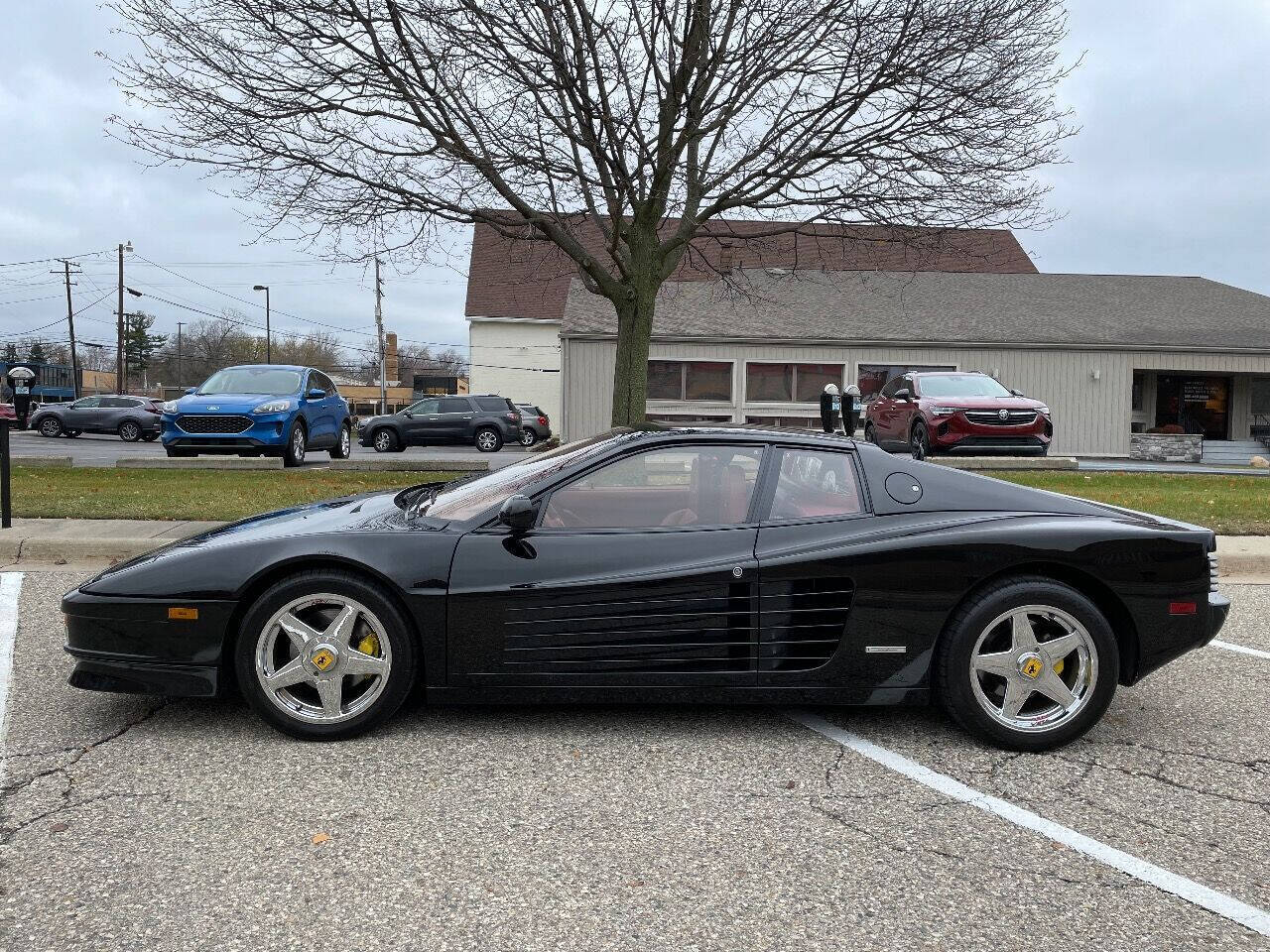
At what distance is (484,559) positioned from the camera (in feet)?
12.3

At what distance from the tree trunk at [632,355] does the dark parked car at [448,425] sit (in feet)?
32.4

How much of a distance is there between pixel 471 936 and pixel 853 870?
43.1 inches

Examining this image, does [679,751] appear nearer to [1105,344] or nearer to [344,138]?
[344,138]

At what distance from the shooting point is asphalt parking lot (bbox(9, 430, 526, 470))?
1561 cm

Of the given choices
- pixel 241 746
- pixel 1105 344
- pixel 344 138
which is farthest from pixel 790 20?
pixel 1105 344

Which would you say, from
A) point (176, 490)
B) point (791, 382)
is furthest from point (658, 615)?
point (791, 382)

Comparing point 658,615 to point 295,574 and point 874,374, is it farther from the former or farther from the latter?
point 874,374

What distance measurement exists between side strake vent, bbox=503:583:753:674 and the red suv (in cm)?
1270

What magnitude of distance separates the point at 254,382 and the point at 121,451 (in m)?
10.2

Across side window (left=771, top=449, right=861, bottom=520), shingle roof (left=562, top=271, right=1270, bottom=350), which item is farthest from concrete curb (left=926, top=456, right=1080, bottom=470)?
side window (left=771, top=449, right=861, bottom=520)

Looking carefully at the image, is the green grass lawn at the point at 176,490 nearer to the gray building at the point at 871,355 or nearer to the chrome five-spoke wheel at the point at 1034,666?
the chrome five-spoke wheel at the point at 1034,666

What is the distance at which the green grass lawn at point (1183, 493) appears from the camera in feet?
31.6

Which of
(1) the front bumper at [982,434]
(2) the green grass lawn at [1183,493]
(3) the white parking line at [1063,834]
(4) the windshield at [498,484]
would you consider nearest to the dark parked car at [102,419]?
(1) the front bumper at [982,434]

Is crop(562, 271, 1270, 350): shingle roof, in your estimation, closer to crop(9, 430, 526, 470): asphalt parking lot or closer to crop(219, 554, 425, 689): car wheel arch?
crop(9, 430, 526, 470): asphalt parking lot
